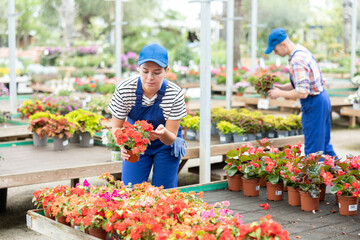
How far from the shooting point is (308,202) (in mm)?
3135

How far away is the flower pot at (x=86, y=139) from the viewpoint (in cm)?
536

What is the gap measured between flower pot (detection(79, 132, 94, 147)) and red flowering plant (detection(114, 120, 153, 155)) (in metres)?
2.61

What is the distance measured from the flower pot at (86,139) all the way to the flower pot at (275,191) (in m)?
2.51

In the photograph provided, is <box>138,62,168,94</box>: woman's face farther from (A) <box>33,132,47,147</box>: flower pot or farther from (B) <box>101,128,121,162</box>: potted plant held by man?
(A) <box>33,132,47,147</box>: flower pot

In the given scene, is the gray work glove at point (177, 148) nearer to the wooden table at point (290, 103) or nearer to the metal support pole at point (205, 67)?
the metal support pole at point (205, 67)

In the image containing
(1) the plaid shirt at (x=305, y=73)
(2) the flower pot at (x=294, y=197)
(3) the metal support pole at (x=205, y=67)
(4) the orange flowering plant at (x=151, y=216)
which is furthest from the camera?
(1) the plaid shirt at (x=305, y=73)

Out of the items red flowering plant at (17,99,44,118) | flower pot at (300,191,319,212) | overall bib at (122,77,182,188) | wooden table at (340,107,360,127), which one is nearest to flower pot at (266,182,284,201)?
flower pot at (300,191,319,212)

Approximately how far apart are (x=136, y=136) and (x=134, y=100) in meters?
0.33

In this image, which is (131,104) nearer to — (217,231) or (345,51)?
(217,231)

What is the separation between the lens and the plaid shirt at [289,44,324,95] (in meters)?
4.23

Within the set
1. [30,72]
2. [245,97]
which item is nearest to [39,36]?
[30,72]

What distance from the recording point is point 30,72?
13.7 metres

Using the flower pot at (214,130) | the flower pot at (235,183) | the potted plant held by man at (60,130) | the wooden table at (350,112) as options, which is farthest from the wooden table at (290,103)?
the flower pot at (235,183)

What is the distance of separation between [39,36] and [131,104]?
4070cm
